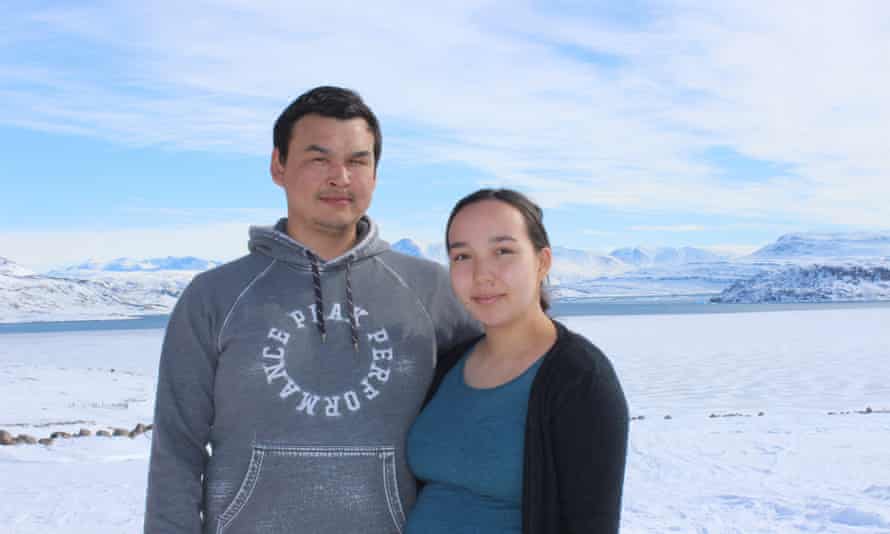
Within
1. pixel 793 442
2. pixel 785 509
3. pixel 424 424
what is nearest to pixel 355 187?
pixel 424 424

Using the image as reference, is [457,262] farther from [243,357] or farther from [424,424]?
[243,357]

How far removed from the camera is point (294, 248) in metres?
2.67

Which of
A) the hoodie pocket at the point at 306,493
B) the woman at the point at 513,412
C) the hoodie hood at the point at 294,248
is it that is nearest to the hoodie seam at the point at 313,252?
the hoodie hood at the point at 294,248

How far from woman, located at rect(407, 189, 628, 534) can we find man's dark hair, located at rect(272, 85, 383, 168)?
0.44 meters

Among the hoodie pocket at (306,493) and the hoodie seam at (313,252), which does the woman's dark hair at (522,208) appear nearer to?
the hoodie seam at (313,252)

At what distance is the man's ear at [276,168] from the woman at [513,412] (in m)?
0.62

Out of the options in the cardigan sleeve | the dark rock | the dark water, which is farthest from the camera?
the dark water

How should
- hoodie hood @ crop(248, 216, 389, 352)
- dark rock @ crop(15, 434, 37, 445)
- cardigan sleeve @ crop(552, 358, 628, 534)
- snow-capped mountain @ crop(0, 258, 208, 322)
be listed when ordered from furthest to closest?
snow-capped mountain @ crop(0, 258, 208, 322)
dark rock @ crop(15, 434, 37, 445)
hoodie hood @ crop(248, 216, 389, 352)
cardigan sleeve @ crop(552, 358, 628, 534)

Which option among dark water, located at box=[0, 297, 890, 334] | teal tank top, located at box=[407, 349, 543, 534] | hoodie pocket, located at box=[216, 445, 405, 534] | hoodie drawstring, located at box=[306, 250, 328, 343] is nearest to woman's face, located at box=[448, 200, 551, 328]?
teal tank top, located at box=[407, 349, 543, 534]

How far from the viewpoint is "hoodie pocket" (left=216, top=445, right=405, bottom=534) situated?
2490 millimetres

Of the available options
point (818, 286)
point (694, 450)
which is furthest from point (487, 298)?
point (818, 286)

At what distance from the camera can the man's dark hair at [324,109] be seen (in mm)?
2588

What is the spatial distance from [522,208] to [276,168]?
0.87 metres

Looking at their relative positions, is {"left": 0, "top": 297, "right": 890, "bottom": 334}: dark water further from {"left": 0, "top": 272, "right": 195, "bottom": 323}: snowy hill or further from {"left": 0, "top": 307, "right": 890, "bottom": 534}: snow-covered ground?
{"left": 0, "top": 307, "right": 890, "bottom": 534}: snow-covered ground
